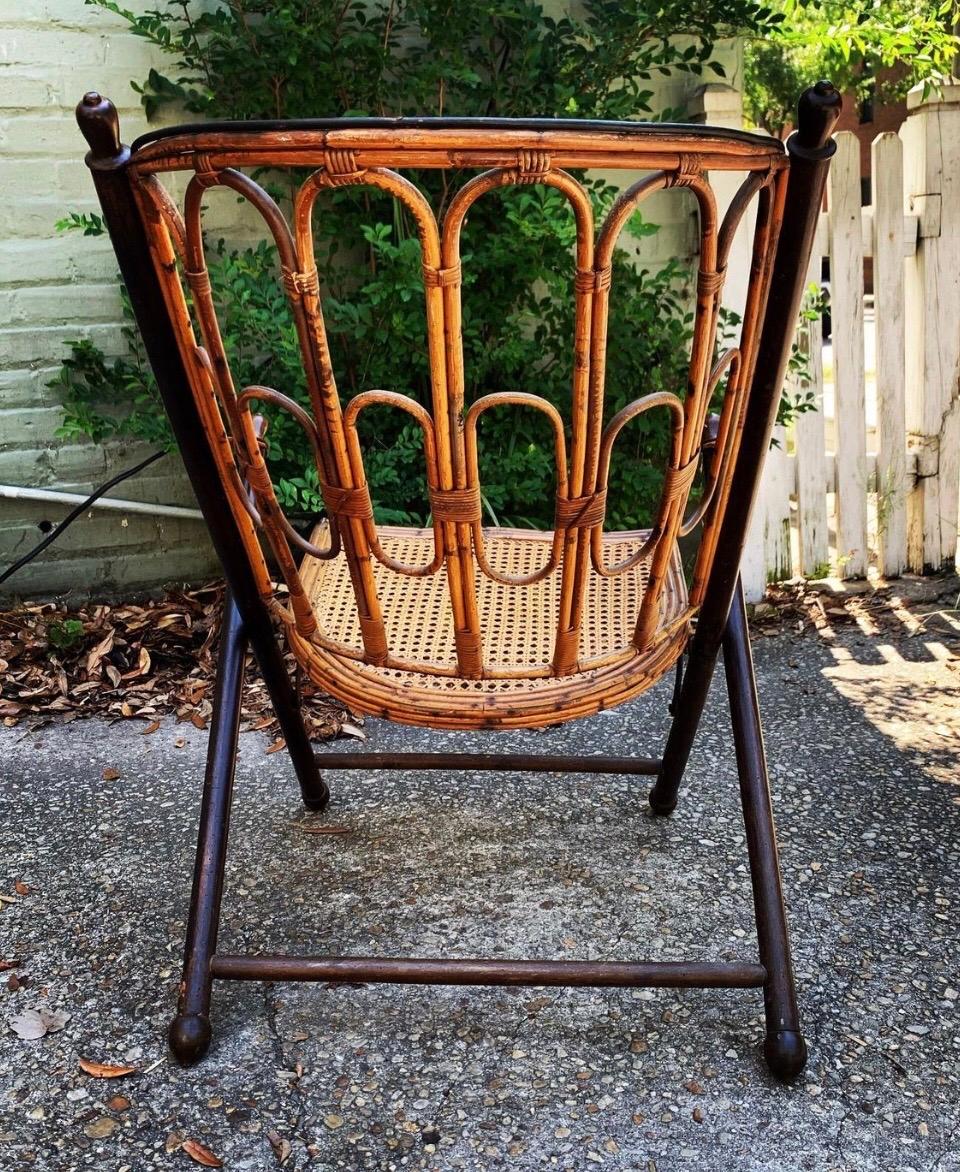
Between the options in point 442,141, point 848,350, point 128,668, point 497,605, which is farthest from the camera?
point 848,350

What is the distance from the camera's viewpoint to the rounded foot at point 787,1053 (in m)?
1.42

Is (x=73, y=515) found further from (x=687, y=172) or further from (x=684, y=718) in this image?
(x=687, y=172)

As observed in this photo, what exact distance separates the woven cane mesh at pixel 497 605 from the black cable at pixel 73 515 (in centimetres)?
145

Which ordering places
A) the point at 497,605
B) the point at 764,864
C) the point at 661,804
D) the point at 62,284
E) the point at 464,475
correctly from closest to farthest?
the point at 464,475, the point at 764,864, the point at 497,605, the point at 661,804, the point at 62,284

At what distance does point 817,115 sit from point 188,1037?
4.37ft

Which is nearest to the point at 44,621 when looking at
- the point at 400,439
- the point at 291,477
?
the point at 291,477

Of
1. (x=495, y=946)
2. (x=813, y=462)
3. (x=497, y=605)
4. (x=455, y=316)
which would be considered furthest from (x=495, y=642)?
(x=813, y=462)

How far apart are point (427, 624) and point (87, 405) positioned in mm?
1773

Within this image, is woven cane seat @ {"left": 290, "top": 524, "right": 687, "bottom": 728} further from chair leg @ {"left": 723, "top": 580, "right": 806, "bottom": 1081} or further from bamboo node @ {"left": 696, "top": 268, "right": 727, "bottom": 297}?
Result: bamboo node @ {"left": 696, "top": 268, "right": 727, "bottom": 297}

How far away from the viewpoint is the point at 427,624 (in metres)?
1.67

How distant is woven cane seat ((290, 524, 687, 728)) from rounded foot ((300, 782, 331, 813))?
49 centimetres

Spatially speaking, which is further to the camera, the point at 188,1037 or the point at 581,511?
the point at 188,1037

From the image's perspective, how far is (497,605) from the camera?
171 centimetres

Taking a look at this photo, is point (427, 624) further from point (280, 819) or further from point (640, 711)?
point (640, 711)
